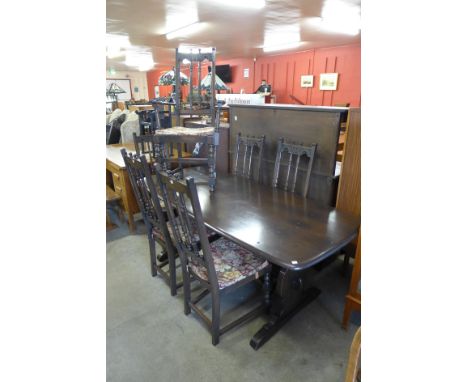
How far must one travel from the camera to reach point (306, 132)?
6.25ft

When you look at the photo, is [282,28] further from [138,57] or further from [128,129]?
[138,57]

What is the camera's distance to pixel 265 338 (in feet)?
4.99

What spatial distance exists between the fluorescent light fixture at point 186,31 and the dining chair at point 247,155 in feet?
9.14

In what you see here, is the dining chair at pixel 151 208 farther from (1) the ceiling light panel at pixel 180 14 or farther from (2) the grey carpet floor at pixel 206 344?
(1) the ceiling light panel at pixel 180 14

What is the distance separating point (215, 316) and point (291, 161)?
4.03ft

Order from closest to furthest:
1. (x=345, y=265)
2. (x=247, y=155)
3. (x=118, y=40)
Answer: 1. (x=345, y=265)
2. (x=247, y=155)
3. (x=118, y=40)

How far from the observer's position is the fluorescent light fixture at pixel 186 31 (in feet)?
13.8

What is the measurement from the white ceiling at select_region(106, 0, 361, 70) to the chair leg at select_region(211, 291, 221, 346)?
3237 mm

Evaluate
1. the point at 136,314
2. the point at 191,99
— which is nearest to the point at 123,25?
the point at 191,99

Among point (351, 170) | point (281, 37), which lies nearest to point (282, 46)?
Result: point (281, 37)
